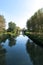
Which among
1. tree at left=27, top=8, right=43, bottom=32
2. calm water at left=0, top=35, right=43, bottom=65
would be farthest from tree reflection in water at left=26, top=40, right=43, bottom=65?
tree at left=27, top=8, right=43, bottom=32

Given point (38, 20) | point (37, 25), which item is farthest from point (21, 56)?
point (37, 25)

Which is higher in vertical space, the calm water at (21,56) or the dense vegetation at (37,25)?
the dense vegetation at (37,25)

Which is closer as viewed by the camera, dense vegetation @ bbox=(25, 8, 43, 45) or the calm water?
the calm water

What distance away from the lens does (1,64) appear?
11.4 metres

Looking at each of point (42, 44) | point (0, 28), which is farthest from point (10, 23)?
point (42, 44)

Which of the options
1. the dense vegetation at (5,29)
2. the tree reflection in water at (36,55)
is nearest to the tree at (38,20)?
the dense vegetation at (5,29)

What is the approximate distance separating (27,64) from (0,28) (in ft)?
117

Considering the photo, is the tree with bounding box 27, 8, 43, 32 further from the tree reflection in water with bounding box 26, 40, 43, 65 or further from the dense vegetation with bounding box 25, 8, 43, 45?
the tree reflection in water with bounding box 26, 40, 43, 65

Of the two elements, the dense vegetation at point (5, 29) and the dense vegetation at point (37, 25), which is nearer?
the dense vegetation at point (37, 25)

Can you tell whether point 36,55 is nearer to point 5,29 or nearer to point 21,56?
point 21,56

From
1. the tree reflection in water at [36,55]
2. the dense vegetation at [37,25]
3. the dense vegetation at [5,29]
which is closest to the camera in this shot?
the tree reflection in water at [36,55]

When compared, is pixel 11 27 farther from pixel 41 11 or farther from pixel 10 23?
pixel 41 11

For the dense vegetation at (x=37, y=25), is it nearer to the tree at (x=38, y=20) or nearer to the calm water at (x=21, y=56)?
the tree at (x=38, y=20)

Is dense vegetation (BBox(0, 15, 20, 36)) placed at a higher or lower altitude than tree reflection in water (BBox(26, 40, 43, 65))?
higher
